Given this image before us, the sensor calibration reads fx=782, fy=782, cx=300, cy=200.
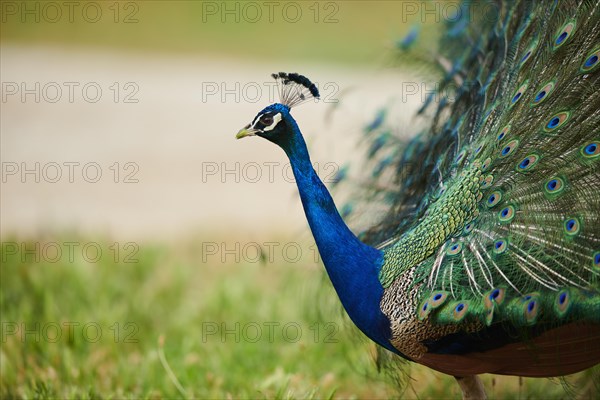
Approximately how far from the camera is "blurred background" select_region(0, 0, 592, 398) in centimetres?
360

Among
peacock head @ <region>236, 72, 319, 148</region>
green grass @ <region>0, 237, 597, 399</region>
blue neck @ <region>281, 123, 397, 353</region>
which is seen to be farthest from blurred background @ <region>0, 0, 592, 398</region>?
peacock head @ <region>236, 72, 319, 148</region>

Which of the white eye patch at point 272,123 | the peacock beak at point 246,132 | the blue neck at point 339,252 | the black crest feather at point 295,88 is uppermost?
the black crest feather at point 295,88

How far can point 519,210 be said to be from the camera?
2344 mm

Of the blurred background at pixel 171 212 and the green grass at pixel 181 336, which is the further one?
the blurred background at pixel 171 212

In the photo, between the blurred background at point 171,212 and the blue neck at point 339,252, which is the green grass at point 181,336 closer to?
the blurred background at point 171,212

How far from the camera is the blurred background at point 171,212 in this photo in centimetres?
360

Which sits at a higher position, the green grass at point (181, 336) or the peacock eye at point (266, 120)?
the peacock eye at point (266, 120)

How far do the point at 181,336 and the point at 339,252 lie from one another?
1869 mm

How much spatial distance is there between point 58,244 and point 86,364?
1571 mm

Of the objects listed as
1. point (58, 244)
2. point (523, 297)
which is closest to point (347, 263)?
point (523, 297)

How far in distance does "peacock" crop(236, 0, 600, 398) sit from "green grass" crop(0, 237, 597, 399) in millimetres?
617

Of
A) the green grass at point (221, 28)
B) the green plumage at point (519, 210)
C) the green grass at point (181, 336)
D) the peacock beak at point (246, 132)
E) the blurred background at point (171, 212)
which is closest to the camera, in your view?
the green plumage at point (519, 210)

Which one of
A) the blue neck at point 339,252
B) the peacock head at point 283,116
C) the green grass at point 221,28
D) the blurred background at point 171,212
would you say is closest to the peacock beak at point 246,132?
the peacock head at point 283,116

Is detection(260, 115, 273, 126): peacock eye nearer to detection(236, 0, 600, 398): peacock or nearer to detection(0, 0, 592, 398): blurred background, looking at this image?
detection(236, 0, 600, 398): peacock
